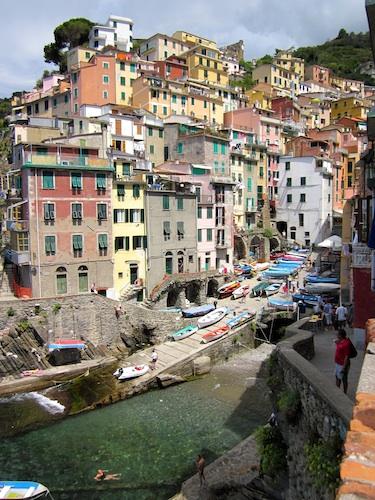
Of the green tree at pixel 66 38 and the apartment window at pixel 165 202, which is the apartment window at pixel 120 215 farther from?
the green tree at pixel 66 38

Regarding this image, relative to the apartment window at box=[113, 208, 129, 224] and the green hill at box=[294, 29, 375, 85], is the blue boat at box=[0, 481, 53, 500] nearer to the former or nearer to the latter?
the apartment window at box=[113, 208, 129, 224]

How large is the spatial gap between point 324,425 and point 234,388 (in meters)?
19.6

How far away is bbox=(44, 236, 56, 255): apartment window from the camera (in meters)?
36.6

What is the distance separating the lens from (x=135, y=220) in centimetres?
4197

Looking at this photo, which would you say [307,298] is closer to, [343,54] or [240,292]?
[240,292]

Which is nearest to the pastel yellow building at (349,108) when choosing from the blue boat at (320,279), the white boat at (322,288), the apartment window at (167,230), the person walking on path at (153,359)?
the blue boat at (320,279)

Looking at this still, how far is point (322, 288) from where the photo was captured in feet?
129

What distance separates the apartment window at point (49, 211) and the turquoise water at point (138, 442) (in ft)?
55.6

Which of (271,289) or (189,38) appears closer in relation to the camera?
(271,289)

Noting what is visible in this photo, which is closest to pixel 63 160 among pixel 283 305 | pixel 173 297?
pixel 173 297

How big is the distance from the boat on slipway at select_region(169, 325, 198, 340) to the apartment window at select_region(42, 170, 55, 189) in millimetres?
15495

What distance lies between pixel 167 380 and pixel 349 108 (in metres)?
89.8

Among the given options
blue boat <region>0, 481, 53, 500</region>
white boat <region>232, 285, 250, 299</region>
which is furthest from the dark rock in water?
white boat <region>232, 285, 250, 299</region>

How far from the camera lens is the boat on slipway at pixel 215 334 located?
3309cm
